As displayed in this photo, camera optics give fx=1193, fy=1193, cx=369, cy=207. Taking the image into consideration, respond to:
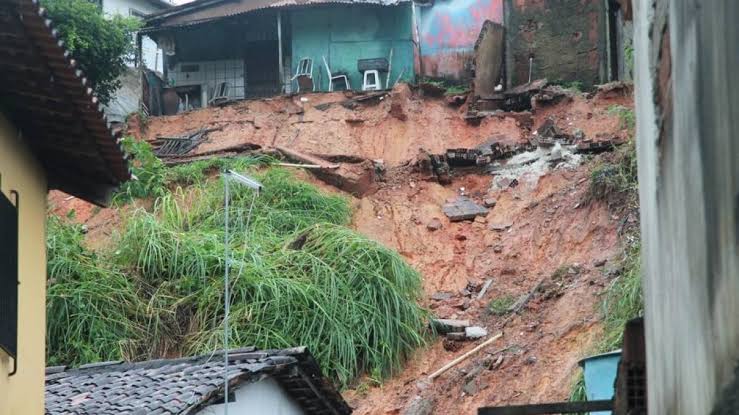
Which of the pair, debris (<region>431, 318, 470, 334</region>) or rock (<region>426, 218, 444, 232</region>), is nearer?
debris (<region>431, 318, 470, 334</region>)

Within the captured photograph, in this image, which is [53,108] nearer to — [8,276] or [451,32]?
[8,276]

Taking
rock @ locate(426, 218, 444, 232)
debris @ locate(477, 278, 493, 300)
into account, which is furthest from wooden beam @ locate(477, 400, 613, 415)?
rock @ locate(426, 218, 444, 232)

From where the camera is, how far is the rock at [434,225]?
24359 mm

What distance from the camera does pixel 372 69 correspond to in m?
30.7

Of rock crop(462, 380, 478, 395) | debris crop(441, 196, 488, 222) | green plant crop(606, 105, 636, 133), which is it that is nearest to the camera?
rock crop(462, 380, 478, 395)

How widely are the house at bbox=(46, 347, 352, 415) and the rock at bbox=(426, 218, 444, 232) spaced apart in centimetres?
1034

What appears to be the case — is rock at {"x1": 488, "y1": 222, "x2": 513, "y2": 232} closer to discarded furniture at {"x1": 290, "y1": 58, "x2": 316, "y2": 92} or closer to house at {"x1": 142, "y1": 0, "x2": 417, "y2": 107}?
house at {"x1": 142, "y1": 0, "x2": 417, "y2": 107}

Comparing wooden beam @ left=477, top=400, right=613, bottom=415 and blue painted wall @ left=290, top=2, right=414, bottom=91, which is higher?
blue painted wall @ left=290, top=2, right=414, bottom=91

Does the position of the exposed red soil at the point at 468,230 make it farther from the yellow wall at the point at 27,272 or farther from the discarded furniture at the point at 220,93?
the yellow wall at the point at 27,272

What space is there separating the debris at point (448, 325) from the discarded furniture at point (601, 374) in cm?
852

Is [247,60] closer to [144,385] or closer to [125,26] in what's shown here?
[125,26]

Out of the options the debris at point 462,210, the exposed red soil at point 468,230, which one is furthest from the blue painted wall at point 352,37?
the debris at point 462,210

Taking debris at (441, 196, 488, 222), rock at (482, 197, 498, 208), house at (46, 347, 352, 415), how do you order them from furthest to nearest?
rock at (482, 197, 498, 208), debris at (441, 196, 488, 222), house at (46, 347, 352, 415)

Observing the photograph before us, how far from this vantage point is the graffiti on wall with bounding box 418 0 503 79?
3114 cm
